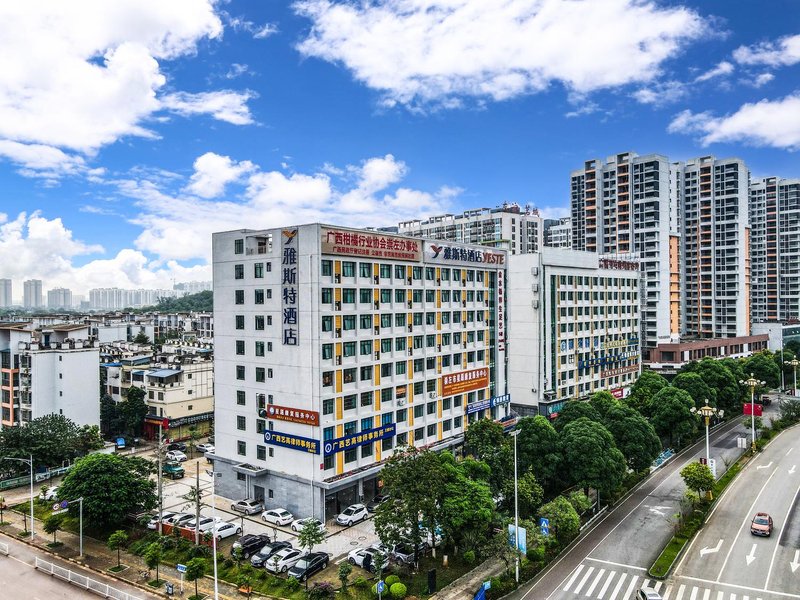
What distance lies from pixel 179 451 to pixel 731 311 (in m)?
106

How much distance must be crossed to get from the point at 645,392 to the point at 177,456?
53084 mm

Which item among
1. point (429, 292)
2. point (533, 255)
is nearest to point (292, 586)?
point (429, 292)

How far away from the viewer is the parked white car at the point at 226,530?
131ft

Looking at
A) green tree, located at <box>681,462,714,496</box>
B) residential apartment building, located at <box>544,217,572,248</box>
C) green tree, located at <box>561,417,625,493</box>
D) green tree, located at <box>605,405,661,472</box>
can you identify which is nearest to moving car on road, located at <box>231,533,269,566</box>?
green tree, located at <box>561,417,625,493</box>

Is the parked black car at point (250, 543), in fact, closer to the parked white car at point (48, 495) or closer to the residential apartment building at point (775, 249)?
the parked white car at point (48, 495)

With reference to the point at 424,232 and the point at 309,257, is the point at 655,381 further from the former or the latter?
the point at 424,232

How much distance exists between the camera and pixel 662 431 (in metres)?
58.5

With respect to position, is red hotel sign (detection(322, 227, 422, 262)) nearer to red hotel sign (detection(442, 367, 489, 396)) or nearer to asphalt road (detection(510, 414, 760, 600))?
red hotel sign (detection(442, 367, 489, 396))

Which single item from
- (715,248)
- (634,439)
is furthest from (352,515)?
(715,248)

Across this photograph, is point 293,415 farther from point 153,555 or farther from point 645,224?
point 645,224

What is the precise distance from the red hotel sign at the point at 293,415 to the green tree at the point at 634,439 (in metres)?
24.6

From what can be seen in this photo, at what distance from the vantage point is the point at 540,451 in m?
44.1

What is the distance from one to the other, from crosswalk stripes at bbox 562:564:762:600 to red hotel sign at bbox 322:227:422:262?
27.7 metres

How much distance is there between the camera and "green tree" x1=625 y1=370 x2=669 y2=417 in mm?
61981
